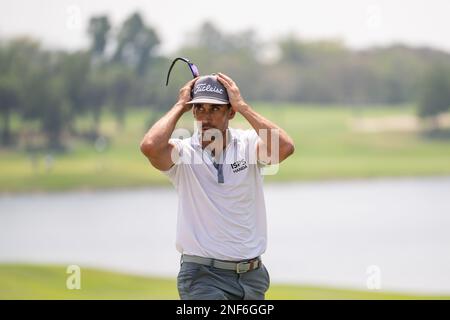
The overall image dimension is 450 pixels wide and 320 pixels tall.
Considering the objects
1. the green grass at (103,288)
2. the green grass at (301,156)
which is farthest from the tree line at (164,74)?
the green grass at (103,288)

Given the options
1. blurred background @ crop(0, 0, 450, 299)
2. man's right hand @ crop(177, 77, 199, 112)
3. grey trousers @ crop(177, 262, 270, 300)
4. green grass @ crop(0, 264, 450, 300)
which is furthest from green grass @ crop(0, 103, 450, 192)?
grey trousers @ crop(177, 262, 270, 300)

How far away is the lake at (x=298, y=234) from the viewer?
20761mm

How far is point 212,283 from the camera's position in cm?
658

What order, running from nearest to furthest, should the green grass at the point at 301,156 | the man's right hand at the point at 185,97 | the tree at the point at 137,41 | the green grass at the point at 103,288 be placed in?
the man's right hand at the point at 185,97, the green grass at the point at 103,288, the tree at the point at 137,41, the green grass at the point at 301,156

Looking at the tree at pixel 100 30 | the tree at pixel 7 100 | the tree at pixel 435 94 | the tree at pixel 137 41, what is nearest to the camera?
the tree at pixel 100 30

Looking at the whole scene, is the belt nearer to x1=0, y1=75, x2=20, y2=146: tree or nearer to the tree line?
the tree line

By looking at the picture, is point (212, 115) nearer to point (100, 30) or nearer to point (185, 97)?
point (185, 97)

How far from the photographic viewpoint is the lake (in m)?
20.8

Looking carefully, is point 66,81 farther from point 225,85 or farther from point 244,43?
point 225,85

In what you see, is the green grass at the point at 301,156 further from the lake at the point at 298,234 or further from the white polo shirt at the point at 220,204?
the white polo shirt at the point at 220,204

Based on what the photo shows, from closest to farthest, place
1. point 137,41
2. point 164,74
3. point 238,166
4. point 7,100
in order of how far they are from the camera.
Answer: point 238,166 < point 137,41 < point 164,74 < point 7,100

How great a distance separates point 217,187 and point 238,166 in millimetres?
208

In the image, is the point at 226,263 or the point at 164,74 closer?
the point at 226,263

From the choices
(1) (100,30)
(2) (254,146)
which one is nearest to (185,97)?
(2) (254,146)
